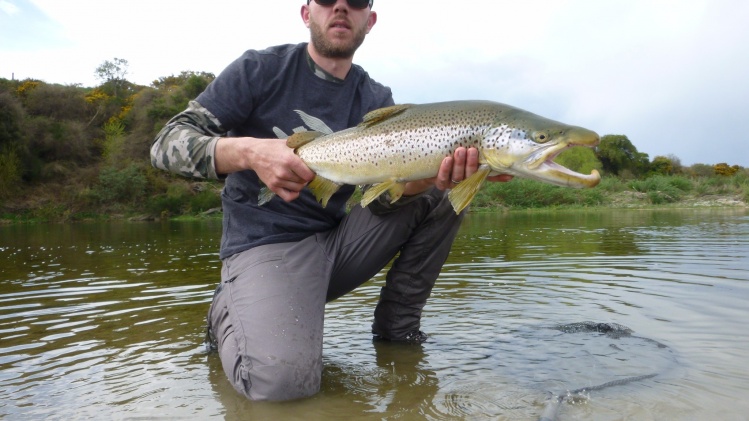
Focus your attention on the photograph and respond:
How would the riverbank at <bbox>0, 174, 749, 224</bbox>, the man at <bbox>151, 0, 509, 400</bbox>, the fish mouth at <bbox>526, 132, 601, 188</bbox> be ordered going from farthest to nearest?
the riverbank at <bbox>0, 174, 749, 224</bbox>
the man at <bbox>151, 0, 509, 400</bbox>
the fish mouth at <bbox>526, 132, 601, 188</bbox>

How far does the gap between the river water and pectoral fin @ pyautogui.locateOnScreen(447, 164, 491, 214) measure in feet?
2.86

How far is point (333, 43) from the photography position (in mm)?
3471

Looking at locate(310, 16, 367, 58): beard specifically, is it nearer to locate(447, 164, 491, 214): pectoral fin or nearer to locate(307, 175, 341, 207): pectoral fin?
locate(307, 175, 341, 207): pectoral fin

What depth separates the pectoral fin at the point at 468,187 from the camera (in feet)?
8.68

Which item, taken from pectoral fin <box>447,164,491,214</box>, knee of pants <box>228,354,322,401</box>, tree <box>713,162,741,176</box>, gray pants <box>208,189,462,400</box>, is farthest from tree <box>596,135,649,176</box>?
knee of pants <box>228,354,322,401</box>

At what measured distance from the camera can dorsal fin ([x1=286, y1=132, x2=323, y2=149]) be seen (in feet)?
9.70

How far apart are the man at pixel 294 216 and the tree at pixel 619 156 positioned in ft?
147

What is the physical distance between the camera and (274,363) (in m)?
2.70

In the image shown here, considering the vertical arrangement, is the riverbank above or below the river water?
above

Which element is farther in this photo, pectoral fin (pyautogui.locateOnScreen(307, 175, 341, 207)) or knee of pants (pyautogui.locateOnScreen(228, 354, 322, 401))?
pectoral fin (pyautogui.locateOnScreen(307, 175, 341, 207))

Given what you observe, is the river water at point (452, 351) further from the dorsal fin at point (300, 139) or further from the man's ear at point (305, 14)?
the man's ear at point (305, 14)

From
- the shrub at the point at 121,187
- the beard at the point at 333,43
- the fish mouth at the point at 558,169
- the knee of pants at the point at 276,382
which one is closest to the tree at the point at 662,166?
the shrub at the point at 121,187

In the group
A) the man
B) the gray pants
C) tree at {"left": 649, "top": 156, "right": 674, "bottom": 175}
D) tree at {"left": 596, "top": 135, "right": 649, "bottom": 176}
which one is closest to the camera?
the gray pants

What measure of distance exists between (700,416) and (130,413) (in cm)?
233
